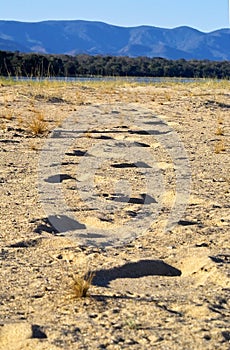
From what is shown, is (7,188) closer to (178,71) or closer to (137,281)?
(137,281)

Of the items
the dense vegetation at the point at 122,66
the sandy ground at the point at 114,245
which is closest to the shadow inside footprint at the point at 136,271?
the sandy ground at the point at 114,245

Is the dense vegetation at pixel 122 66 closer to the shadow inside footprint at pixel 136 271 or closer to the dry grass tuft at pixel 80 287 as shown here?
the shadow inside footprint at pixel 136 271

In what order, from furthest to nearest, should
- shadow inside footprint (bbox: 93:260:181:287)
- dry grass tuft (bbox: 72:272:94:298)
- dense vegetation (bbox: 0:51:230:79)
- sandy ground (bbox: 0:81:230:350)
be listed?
dense vegetation (bbox: 0:51:230:79) → shadow inside footprint (bbox: 93:260:181:287) → dry grass tuft (bbox: 72:272:94:298) → sandy ground (bbox: 0:81:230:350)

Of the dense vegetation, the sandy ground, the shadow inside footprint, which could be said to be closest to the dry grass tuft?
the sandy ground

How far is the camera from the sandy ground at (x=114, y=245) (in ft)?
7.95

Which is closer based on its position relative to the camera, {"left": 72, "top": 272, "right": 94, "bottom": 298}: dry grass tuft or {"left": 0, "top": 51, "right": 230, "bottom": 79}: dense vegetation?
{"left": 72, "top": 272, "right": 94, "bottom": 298}: dry grass tuft

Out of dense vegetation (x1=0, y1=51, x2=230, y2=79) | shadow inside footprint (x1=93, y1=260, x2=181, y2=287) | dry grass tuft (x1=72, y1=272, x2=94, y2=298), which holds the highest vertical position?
dense vegetation (x1=0, y1=51, x2=230, y2=79)

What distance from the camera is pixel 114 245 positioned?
11.5 feet

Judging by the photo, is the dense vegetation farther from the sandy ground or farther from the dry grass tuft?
the dry grass tuft

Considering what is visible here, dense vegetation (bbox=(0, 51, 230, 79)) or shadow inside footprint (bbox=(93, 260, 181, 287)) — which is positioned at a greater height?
dense vegetation (bbox=(0, 51, 230, 79))

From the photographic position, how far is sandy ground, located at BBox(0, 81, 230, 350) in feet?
7.95

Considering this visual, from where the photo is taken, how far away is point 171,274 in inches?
121

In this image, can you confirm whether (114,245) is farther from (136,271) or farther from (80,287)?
(80,287)

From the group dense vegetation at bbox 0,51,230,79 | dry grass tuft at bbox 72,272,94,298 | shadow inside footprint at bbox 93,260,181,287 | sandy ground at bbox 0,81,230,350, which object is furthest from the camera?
dense vegetation at bbox 0,51,230,79
